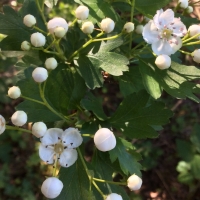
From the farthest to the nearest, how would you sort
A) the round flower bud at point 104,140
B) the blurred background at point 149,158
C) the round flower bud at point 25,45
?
the blurred background at point 149,158 → the round flower bud at point 25,45 → the round flower bud at point 104,140

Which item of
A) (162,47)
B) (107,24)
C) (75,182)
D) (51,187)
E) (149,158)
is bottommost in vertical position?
(149,158)

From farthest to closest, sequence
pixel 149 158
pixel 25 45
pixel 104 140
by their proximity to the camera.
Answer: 1. pixel 149 158
2. pixel 25 45
3. pixel 104 140

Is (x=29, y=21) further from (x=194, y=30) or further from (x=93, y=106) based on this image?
(x=194, y=30)

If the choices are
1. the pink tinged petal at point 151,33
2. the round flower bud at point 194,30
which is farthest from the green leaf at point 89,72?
the round flower bud at point 194,30

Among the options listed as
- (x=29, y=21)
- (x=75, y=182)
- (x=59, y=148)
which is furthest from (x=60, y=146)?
(x=29, y=21)

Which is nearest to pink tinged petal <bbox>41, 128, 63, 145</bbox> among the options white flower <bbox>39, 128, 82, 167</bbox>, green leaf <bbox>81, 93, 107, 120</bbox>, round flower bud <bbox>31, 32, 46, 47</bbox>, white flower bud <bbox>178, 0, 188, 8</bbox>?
white flower <bbox>39, 128, 82, 167</bbox>

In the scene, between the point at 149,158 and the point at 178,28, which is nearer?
the point at 178,28

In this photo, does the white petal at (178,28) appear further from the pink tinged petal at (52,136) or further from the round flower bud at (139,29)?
the pink tinged petal at (52,136)

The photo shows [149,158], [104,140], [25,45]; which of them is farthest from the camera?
[149,158]

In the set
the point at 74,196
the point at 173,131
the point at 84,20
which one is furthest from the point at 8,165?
the point at 84,20
